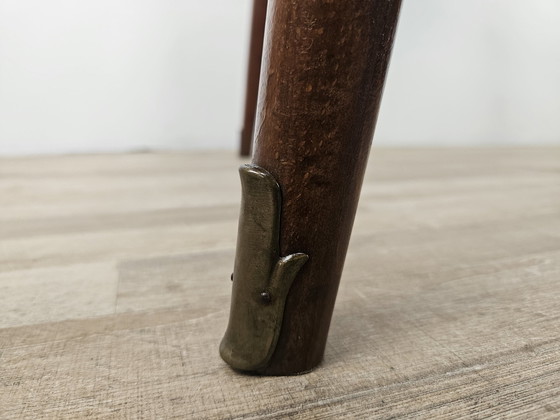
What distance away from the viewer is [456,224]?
0.85 metres

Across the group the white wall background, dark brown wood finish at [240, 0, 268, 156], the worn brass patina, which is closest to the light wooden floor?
the worn brass patina

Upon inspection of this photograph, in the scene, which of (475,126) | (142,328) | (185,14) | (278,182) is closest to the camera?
(278,182)

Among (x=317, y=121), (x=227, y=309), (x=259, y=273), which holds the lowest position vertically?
(x=227, y=309)

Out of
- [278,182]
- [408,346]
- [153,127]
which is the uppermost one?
[278,182]

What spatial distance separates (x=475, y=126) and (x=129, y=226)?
163cm

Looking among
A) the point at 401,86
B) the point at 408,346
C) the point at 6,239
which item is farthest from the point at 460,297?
the point at 401,86

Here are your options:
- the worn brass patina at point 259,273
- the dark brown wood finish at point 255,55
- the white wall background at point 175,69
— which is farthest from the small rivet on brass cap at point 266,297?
the white wall background at point 175,69

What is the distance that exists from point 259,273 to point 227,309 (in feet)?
0.53

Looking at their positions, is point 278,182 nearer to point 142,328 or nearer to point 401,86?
point 142,328

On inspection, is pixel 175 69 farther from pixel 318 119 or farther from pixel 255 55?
pixel 318 119

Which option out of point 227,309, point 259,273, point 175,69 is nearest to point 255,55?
point 175,69

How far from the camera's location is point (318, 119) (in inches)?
13.0

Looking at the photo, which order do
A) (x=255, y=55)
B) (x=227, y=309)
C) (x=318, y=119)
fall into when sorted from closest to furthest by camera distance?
(x=318, y=119) < (x=227, y=309) < (x=255, y=55)

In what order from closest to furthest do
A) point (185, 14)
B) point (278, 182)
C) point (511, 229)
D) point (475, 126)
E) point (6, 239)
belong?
point (278, 182), point (6, 239), point (511, 229), point (185, 14), point (475, 126)
